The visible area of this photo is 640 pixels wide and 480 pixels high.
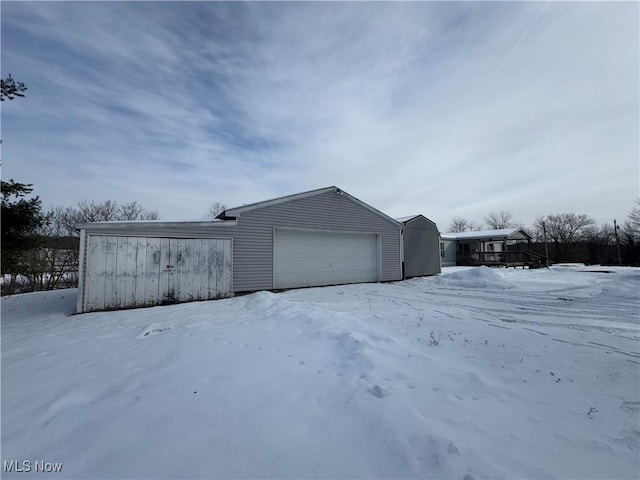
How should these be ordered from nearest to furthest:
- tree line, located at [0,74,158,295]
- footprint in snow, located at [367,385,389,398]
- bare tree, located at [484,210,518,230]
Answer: footprint in snow, located at [367,385,389,398]
tree line, located at [0,74,158,295]
bare tree, located at [484,210,518,230]

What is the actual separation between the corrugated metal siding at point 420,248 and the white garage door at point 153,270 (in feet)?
31.3

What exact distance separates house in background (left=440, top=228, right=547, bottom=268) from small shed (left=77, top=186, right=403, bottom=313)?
51.4ft

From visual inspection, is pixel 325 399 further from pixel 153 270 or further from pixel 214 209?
pixel 214 209

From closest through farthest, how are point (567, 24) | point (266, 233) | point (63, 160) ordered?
point (567, 24)
point (266, 233)
point (63, 160)

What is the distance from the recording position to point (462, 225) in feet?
182

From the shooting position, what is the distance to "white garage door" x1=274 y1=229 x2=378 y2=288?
391 inches

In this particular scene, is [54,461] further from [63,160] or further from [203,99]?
[63,160]

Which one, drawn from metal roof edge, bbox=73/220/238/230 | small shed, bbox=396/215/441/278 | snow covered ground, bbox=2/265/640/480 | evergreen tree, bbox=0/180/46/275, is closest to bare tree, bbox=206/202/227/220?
small shed, bbox=396/215/441/278

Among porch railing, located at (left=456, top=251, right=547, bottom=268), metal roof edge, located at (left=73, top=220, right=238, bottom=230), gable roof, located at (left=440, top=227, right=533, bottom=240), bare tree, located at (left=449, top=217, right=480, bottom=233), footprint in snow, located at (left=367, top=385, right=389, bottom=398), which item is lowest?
footprint in snow, located at (left=367, top=385, right=389, bottom=398)

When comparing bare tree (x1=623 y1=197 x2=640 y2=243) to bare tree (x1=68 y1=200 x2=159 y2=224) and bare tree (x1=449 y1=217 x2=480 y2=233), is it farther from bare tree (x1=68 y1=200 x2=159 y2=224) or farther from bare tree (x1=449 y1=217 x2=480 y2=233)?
bare tree (x1=68 y1=200 x2=159 y2=224)

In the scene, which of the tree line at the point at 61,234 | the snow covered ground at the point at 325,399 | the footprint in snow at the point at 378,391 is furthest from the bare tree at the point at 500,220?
the footprint in snow at the point at 378,391

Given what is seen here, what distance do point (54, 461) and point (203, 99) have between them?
1071cm

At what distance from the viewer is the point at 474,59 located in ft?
26.6

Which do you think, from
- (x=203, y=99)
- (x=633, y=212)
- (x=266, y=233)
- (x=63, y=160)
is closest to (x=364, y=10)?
(x=203, y=99)
